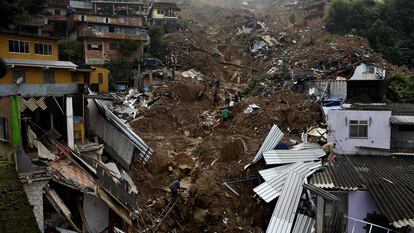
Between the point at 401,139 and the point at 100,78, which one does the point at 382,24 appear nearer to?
the point at 100,78

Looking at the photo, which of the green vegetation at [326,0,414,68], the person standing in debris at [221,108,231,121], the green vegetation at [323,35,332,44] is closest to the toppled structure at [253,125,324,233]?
the person standing in debris at [221,108,231,121]

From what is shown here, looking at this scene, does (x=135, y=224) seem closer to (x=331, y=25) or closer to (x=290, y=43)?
(x=290, y=43)

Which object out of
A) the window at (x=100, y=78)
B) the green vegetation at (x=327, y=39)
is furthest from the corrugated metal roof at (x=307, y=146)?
the green vegetation at (x=327, y=39)

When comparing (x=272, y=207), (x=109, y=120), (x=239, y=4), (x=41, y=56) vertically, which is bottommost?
(x=272, y=207)

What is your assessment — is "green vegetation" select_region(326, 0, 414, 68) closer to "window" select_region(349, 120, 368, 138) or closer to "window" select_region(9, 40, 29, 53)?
"window" select_region(349, 120, 368, 138)

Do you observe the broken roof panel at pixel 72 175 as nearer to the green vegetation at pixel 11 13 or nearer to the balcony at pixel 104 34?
the green vegetation at pixel 11 13

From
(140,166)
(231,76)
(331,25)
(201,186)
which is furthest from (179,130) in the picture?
(331,25)

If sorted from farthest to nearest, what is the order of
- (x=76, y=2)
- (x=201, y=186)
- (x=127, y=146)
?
(x=76, y=2) < (x=127, y=146) < (x=201, y=186)
